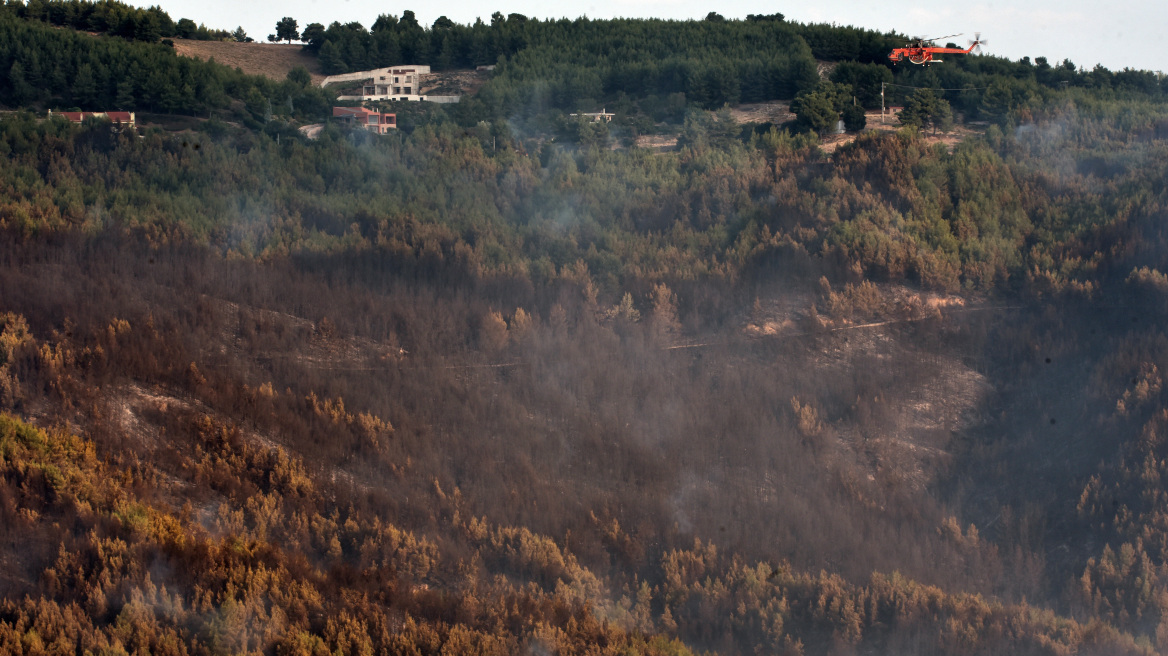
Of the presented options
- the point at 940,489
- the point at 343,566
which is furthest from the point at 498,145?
the point at 343,566

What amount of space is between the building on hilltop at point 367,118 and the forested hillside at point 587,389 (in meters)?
3.69

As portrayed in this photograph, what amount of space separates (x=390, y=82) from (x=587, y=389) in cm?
2726

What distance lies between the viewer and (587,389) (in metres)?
21.9

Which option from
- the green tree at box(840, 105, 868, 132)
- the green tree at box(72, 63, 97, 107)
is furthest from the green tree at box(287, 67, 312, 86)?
the green tree at box(840, 105, 868, 132)

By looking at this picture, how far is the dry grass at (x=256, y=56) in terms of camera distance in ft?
156

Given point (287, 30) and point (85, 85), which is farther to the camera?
point (287, 30)

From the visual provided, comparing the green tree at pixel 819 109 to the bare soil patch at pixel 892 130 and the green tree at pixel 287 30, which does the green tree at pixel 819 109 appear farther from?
the green tree at pixel 287 30

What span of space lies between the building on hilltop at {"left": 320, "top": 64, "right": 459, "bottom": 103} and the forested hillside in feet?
31.4

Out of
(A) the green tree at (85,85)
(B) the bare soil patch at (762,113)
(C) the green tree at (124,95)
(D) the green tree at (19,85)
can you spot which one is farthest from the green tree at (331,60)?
(B) the bare soil patch at (762,113)

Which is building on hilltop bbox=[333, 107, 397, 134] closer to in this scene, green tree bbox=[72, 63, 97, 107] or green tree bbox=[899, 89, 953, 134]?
green tree bbox=[72, 63, 97, 107]

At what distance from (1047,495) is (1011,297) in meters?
6.62

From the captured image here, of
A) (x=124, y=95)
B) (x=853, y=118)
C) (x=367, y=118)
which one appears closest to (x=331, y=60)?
(x=367, y=118)

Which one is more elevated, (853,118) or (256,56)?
(256,56)

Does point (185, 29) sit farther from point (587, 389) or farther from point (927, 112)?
point (587, 389)
